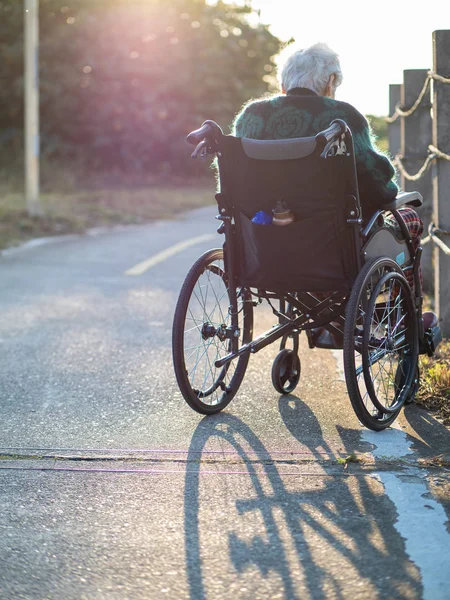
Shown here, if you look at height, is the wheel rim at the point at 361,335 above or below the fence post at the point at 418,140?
below

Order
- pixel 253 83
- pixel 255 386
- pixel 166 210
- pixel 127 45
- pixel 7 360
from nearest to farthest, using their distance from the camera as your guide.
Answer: pixel 255 386 < pixel 7 360 < pixel 166 210 < pixel 127 45 < pixel 253 83

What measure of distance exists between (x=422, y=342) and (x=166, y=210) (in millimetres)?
13390

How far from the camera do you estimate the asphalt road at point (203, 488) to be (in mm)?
2830

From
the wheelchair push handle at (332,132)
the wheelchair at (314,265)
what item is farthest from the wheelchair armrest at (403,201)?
the wheelchair push handle at (332,132)

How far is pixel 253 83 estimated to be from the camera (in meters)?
29.9

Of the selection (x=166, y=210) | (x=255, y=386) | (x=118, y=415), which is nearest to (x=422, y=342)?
(x=255, y=386)

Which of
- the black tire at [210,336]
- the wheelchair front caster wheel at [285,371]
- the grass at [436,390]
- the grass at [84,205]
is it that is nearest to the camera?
the black tire at [210,336]

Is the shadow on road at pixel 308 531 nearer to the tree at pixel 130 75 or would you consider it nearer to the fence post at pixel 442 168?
the fence post at pixel 442 168

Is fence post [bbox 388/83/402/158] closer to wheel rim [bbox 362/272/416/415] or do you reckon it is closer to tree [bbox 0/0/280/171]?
wheel rim [bbox 362/272/416/415]

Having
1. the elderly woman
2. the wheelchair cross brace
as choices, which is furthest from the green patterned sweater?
the wheelchair cross brace

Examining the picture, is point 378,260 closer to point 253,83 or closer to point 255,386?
point 255,386

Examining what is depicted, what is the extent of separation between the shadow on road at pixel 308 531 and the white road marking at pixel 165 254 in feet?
19.4

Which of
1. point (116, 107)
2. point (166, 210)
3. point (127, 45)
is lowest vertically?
point (166, 210)

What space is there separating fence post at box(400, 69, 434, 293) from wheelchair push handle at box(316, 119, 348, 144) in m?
3.55
